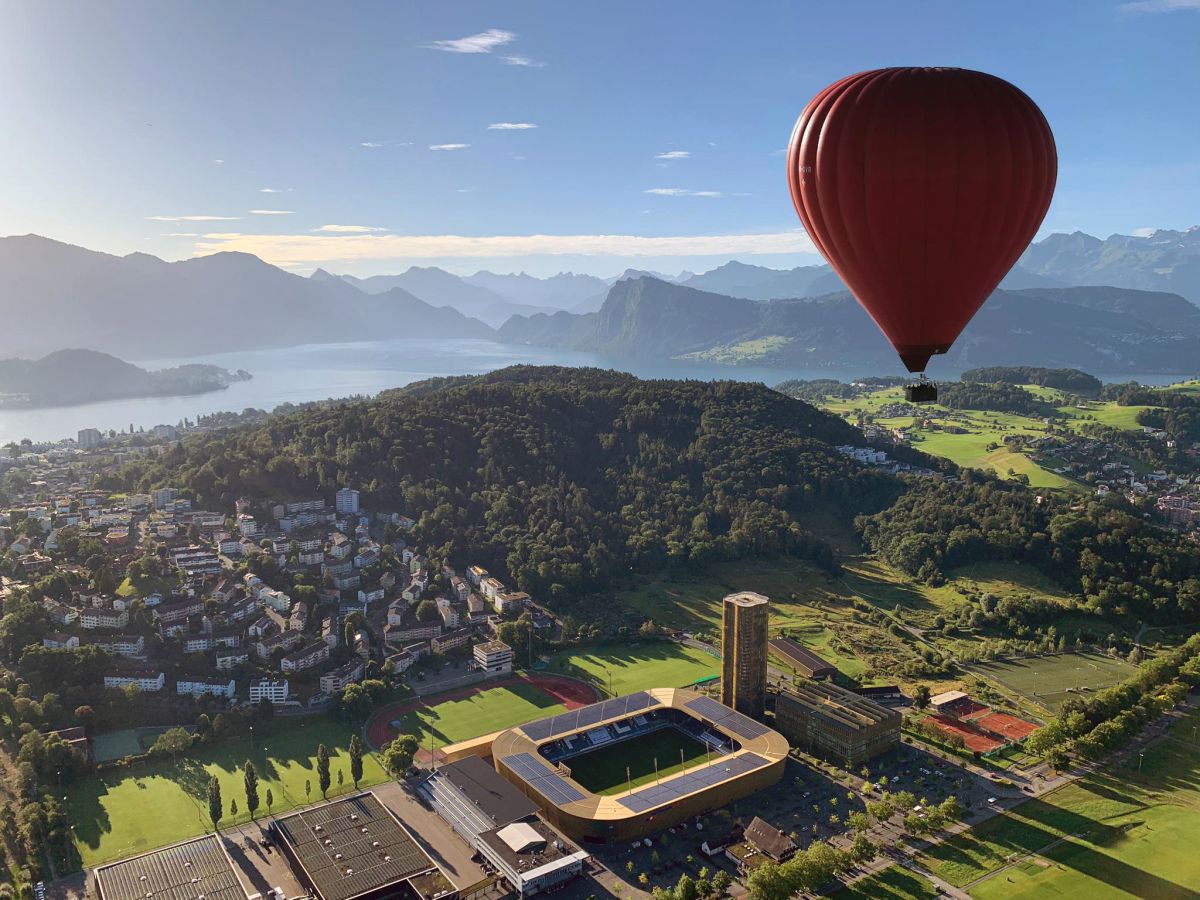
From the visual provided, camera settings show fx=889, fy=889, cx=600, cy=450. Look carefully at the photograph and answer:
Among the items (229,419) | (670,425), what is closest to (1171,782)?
(670,425)

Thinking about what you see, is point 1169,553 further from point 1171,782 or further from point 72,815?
point 72,815

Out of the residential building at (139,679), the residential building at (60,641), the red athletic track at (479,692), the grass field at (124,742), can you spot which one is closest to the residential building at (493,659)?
the red athletic track at (479,692)

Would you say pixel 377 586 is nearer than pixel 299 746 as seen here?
No

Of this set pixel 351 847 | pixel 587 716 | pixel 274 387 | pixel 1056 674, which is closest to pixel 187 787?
pixel 351 847

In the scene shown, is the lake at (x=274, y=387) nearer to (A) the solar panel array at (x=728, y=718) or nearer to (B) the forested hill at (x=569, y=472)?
(B) the forested hill at (x=569, y=472)

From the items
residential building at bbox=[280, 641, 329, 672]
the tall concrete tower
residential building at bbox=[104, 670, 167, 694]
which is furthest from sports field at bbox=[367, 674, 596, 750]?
residential building at bbox=[104, 670, 167, 694]

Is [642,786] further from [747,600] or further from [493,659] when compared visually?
[493,659]
